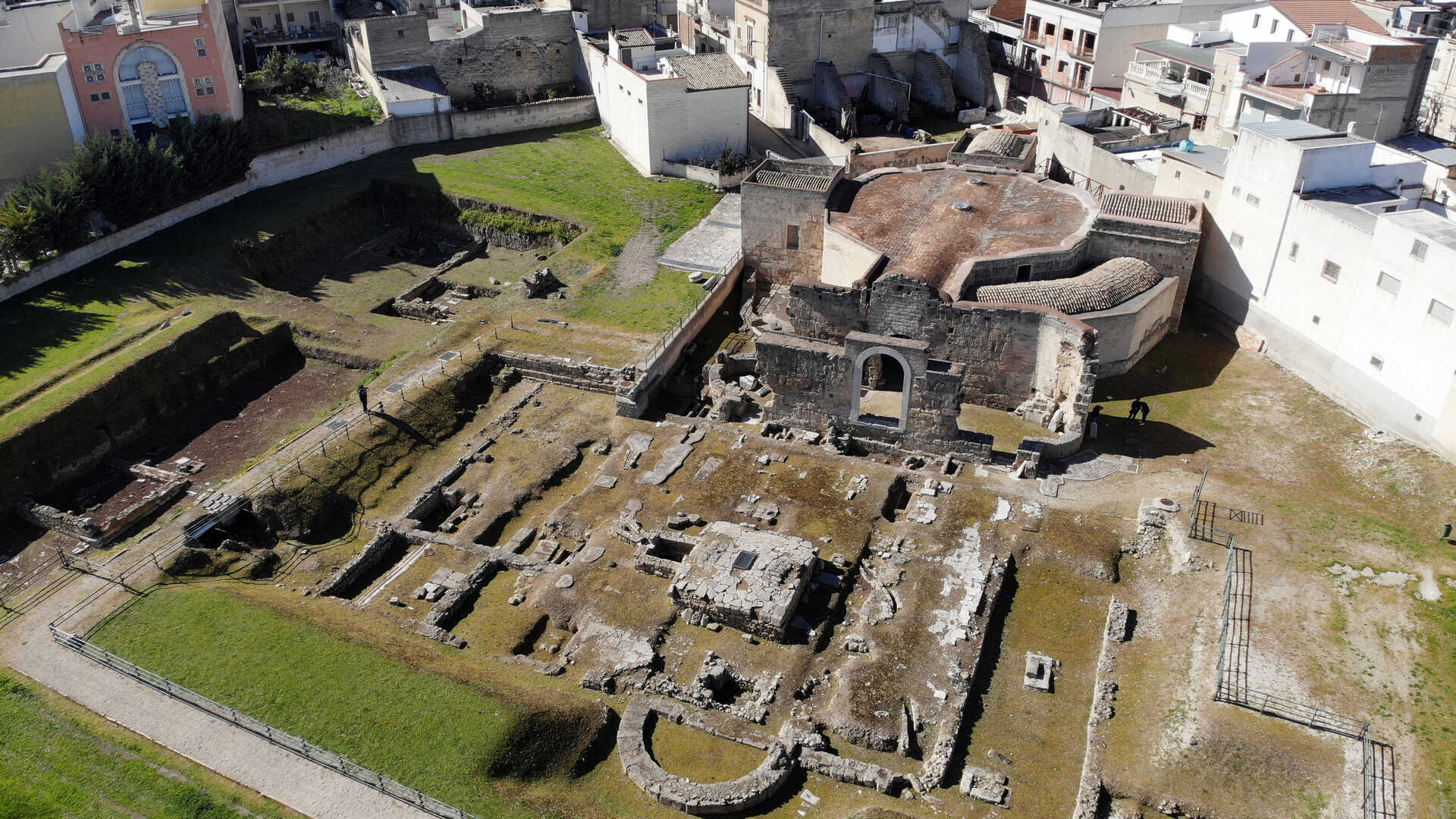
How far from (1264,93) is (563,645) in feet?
130

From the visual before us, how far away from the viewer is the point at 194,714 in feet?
73.2

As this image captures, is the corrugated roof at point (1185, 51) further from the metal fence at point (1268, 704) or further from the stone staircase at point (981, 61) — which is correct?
→ the metal fence at point (1268, 704)

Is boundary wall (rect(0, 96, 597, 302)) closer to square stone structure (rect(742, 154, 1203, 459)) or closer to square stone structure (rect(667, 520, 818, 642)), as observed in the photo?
square stone structure (rect(742, 154, 1203, 459))

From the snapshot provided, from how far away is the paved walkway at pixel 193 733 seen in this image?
20.3m

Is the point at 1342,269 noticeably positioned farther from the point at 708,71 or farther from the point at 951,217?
the point at 708,71

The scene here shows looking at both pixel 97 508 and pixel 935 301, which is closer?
pixel 97 508

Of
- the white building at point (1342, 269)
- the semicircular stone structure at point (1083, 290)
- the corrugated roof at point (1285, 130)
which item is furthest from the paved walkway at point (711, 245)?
the corrugated roof at point (1285, 130)

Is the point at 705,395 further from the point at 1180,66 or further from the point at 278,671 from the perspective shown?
the point at 1180,66

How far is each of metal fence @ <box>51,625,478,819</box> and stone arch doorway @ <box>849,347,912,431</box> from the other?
1754 centimetres

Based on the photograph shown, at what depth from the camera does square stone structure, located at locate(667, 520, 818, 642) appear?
25.0m

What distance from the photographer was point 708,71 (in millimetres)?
51906

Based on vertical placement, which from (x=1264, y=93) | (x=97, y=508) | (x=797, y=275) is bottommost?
(x=97, y=508)

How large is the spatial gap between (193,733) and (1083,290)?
1159 inches

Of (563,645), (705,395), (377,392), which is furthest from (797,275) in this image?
(563,645)
